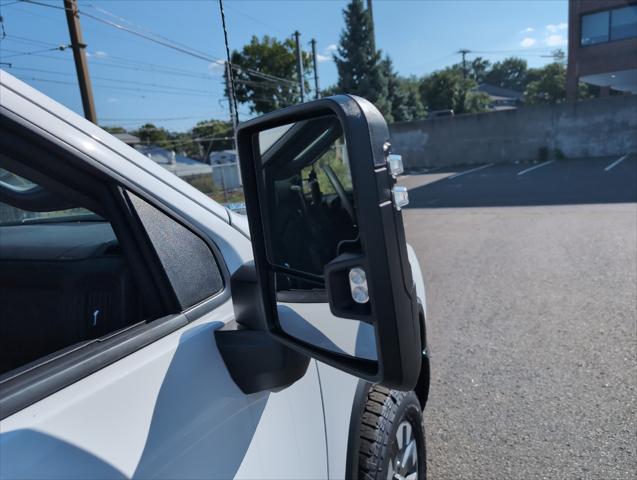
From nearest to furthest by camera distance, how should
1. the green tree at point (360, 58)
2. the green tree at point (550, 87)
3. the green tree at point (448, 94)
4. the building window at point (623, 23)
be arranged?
the building window at point (623, 23)
the green tree at point (360, 58)
the green tree at point (448, 94)
the green tree at point (550, 87)

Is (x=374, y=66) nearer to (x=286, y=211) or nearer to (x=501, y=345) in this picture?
(x=501, y=345)

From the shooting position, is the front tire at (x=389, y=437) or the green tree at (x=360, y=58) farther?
the green tree at (x=360, y=58)

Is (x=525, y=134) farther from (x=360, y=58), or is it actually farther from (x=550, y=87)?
(x=550, y=87)

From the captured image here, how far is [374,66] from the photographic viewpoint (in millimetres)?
26984

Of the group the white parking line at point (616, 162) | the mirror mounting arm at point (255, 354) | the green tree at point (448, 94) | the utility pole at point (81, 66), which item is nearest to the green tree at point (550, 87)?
the green tree at point (448, 94)

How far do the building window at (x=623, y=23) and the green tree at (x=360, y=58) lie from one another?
1228cm

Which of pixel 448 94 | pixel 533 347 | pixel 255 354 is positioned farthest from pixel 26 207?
pixel 448 94

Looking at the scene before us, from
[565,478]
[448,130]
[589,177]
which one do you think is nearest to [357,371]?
[565,478]

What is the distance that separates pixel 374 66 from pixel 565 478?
2745 centimetres

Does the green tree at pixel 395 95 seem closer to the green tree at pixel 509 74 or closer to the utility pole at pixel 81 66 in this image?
the utility pole at pixel 81 66

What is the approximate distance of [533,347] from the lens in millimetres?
3818

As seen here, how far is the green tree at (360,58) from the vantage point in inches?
1058

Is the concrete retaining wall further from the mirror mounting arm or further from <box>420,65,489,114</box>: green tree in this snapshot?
the mirror mounting arm

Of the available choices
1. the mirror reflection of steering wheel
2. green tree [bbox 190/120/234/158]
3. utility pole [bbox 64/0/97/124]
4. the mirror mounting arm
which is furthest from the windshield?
green tree [bbox 190/120/234/158]
